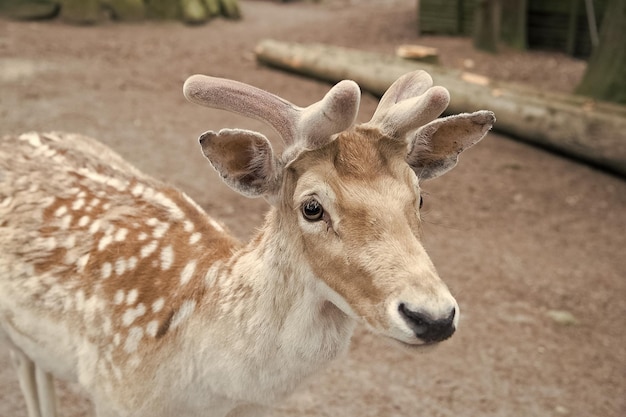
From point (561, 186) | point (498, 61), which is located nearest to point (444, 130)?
point (561, 186)

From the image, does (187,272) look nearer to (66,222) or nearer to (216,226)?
(216,226)

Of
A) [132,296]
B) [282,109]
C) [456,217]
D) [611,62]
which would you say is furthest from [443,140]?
[611,62]

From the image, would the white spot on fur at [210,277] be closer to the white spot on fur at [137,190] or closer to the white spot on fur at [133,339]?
the white spot on fur at [133,339]

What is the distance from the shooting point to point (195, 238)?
327 centimetres

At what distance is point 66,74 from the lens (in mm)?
9852

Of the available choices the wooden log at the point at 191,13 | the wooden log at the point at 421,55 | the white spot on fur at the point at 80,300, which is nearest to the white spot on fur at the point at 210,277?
the white spot on fur at the point at 80,300

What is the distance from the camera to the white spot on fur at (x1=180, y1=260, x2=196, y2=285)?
3.09 meters

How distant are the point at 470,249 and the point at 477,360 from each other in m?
1.46

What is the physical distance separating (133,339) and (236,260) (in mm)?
502

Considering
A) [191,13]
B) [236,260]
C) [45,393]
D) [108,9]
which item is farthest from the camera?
[191,13]

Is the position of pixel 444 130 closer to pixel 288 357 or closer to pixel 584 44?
pixel 288 357

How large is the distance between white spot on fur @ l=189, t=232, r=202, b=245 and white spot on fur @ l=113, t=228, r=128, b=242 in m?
0.27

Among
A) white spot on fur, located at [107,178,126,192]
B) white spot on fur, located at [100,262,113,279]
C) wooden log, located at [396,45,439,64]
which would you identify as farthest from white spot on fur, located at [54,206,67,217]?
wooden log, located at [396,45,439,64]

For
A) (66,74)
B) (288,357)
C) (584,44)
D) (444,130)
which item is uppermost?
(444,130)
